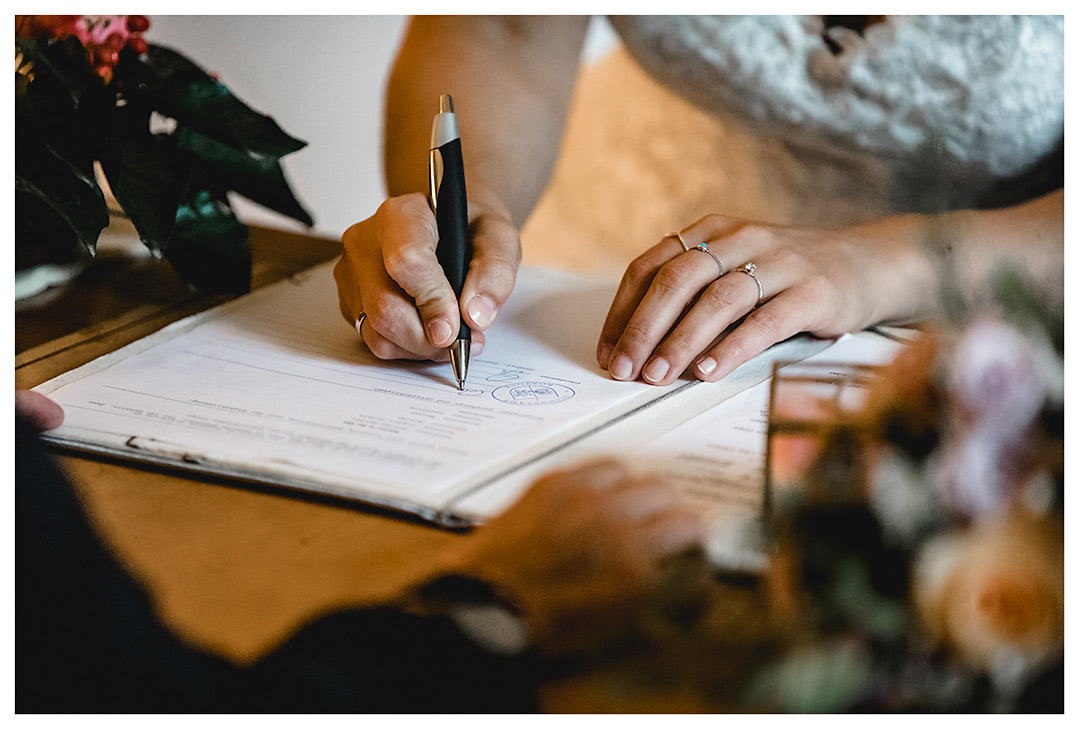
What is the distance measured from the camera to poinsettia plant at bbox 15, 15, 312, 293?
0.52 m

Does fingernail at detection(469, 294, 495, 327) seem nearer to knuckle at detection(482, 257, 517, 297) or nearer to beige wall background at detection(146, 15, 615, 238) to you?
knuckle at detection(482, 257, 517, 297)

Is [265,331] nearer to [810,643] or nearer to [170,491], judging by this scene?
[170,491]

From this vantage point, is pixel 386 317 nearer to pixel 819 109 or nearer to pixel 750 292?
pixel 750 292

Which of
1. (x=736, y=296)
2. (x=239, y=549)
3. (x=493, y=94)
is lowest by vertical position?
(x=239, y=549)

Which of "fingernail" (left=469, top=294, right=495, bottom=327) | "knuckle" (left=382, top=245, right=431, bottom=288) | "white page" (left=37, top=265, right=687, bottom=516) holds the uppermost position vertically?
"knuckle" (left=382, top=245, right=431, bottom=288)

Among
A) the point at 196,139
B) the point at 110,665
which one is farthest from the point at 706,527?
the point at 196,139

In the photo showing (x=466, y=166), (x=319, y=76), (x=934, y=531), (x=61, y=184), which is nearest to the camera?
(x=934, y=531)

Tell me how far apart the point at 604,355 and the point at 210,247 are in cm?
29

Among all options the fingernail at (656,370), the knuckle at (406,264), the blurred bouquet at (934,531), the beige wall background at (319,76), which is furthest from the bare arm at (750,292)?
the beige wall background at (319,76)

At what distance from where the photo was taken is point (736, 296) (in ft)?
1.59

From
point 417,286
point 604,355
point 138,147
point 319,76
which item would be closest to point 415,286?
point 417,286

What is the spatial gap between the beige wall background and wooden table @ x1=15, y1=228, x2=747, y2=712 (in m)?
1.03

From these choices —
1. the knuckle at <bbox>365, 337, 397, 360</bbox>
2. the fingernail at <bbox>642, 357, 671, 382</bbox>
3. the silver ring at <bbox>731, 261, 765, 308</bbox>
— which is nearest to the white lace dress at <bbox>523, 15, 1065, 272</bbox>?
the silver ring at <bbox>731, 261, 765, 308</bbox>

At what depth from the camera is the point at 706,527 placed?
0.24 metres
